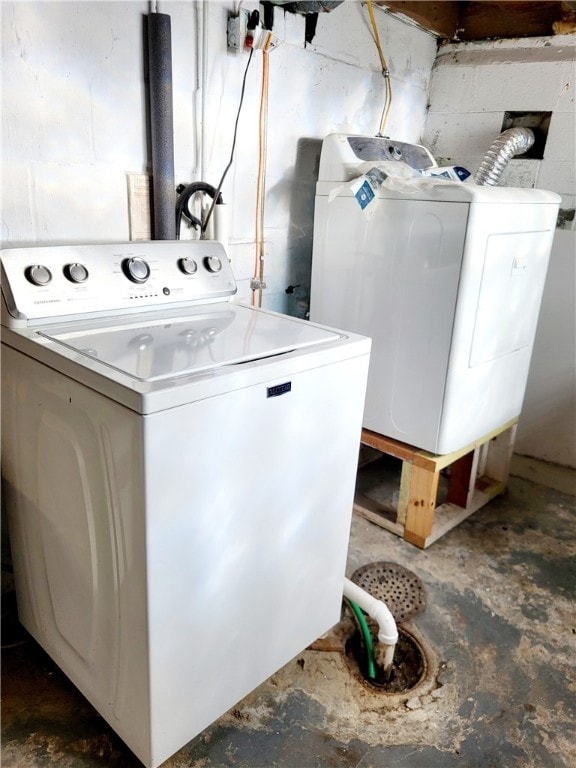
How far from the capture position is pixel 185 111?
5.57ft

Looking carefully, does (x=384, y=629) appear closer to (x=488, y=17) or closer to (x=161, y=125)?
(x=161, y=125)

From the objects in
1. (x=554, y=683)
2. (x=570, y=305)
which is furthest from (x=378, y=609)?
(x=570, y=305)

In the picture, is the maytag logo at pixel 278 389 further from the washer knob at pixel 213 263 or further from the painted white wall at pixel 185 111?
the painted white wall at pixel 185 111

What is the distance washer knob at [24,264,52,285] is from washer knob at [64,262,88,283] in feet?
0.14

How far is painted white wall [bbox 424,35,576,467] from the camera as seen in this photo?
232 cm

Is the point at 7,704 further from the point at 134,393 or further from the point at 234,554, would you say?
the point at 134,393

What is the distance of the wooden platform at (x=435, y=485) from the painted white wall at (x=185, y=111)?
788 millimetres

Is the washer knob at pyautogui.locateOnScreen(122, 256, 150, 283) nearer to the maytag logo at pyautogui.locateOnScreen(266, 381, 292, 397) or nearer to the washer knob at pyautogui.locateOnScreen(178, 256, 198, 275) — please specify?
the washer knob at pyautogui.locateOnScreen(178, 256, 198, 275)

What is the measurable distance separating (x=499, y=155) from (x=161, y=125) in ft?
4.58

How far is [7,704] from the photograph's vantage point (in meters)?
1.39


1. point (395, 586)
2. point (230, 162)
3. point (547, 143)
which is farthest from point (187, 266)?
point (547, 143)

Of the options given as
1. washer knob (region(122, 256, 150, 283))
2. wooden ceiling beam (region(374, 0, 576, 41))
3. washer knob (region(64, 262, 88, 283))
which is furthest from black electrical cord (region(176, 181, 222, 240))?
wooden ceiling beam (region(374, 0, 576, 41))

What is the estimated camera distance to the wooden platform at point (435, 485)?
6.65ft

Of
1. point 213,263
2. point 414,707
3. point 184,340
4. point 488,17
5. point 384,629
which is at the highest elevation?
point 488,17
